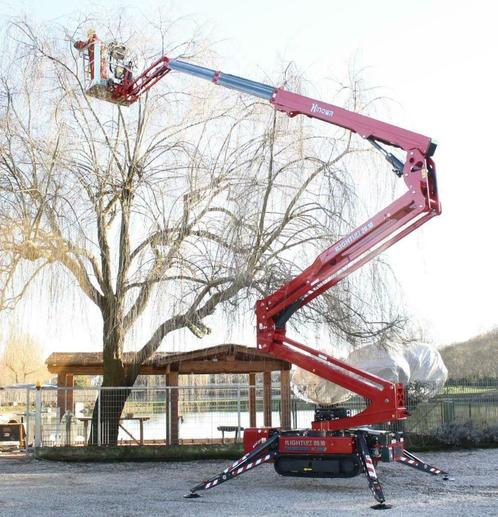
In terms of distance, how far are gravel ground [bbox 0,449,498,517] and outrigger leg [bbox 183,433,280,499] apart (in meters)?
0.23

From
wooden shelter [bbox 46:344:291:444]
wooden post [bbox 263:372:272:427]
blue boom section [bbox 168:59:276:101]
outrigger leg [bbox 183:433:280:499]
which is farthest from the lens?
wooden post [bbox 263:372:272:427]

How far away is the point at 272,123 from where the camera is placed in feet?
52.8

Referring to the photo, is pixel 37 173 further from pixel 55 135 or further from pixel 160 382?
pixel 160 382

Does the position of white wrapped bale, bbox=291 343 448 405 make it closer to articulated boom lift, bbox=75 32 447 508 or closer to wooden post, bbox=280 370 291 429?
wooden post, bbox=280 370 291 429

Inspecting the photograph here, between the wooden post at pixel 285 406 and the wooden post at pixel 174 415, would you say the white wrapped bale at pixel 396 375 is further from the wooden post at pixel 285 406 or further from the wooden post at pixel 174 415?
the wooden post at pixel 174 415

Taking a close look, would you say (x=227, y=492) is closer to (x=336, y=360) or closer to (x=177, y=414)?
(x=336, y=360)

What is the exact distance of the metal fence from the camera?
1852cm

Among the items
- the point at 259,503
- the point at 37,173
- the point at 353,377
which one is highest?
the point at 37,173

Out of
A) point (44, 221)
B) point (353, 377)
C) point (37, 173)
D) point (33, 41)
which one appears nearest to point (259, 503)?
point (353, 377)

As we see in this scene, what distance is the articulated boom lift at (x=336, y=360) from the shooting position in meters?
12.1

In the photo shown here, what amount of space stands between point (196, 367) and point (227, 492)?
24.5ft

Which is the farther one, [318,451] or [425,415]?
[425,415]

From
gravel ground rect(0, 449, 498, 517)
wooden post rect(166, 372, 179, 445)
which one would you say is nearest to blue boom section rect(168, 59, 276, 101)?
gravel ground rect(0, 449, 498, 517)

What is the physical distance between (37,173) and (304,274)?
5873 mm
